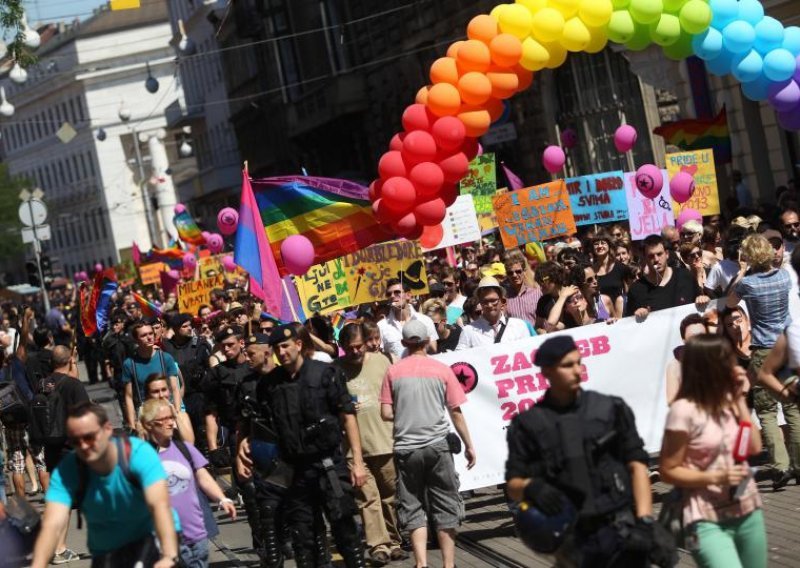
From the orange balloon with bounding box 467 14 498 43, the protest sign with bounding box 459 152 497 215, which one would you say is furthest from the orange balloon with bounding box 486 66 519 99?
the protest sign with bounding box 459 152 497 215

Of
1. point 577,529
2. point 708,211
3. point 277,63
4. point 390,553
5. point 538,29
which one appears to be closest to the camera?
point 577,529

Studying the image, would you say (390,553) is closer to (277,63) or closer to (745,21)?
(745,21)

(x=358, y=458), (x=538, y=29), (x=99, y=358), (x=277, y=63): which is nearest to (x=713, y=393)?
(x=358, y=458)

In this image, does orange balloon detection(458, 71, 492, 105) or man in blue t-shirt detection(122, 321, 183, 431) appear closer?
man in blue t-shirt detection(122, 321, 183, 431)

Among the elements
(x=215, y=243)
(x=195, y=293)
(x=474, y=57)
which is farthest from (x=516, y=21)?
(x=215, y=243)

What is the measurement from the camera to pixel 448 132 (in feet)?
48.9

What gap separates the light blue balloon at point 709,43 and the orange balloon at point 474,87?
6.04 ft

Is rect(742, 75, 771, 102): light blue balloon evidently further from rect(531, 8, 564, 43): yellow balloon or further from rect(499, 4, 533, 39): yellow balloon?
rect(499, 4, 533, 39): yellow balloon

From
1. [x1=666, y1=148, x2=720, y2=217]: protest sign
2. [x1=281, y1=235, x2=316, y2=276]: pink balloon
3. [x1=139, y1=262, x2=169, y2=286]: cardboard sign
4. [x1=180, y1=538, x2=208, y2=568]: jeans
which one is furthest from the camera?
[x1=139, y1=262, x2=169, y2=286]: cardboard sign

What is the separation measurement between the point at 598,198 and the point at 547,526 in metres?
12.2

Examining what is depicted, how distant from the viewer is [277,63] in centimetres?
5344

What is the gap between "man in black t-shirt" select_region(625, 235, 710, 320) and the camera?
12.6 meters

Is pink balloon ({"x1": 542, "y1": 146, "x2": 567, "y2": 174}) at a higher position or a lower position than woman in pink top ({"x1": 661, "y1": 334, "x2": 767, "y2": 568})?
higher

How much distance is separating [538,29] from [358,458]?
19.0ft
